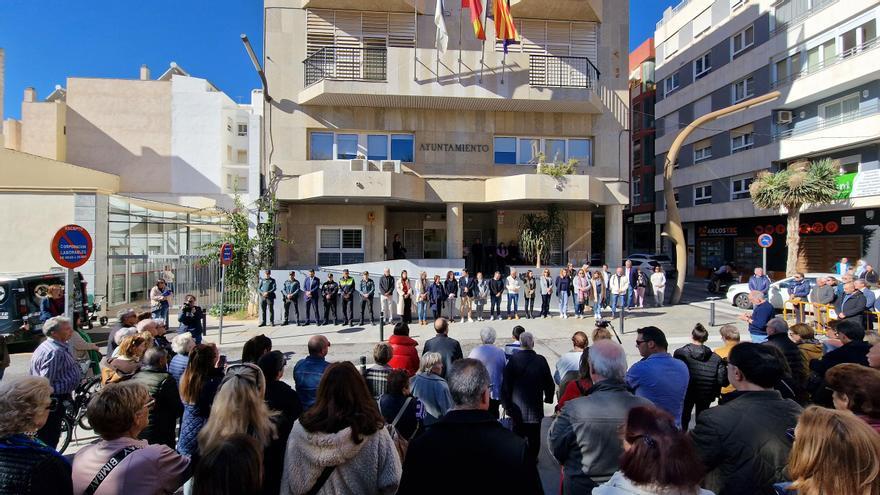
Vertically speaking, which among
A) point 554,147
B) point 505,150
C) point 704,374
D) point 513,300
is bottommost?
point 513,300

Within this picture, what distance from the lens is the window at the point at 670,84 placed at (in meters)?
→ 35.5

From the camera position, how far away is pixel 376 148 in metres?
19.2

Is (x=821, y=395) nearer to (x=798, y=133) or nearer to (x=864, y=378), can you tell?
(x=864, y=378)

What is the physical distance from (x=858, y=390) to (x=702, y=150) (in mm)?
34225

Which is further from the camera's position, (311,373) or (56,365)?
(56,365)

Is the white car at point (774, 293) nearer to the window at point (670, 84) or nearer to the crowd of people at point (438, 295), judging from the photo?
the crowd of people at point (438, 295)

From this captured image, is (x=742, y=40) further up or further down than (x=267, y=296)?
further up

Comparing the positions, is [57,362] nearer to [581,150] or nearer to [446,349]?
[446,349]

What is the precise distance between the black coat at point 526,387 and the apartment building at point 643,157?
3661 centimetres

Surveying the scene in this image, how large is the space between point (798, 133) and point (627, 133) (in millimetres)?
12807

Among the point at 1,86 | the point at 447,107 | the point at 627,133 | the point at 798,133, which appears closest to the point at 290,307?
the point at 447,107

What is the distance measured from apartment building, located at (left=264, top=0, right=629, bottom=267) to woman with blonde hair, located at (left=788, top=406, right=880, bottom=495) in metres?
15.4

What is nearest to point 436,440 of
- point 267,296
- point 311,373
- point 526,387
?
point 311,373

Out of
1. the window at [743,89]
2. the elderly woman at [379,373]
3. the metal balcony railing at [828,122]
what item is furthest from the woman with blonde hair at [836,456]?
the window at [743,89]
